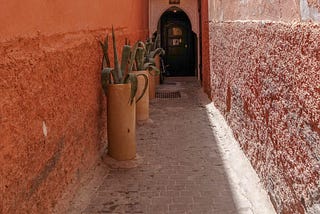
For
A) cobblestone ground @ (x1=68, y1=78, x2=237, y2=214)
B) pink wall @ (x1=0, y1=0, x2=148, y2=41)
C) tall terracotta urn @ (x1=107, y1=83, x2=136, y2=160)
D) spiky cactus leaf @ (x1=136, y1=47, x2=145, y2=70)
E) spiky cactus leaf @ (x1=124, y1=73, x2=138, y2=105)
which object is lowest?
cobblestone ground @ (x1=68, y1=78, x2=237, y2=214)

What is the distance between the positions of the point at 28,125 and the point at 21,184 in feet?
1.03

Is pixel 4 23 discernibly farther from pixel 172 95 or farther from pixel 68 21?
pixel 172 95

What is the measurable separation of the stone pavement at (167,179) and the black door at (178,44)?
6753 mm

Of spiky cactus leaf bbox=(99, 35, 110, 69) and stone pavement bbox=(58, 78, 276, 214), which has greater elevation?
spiky cactus leaf bbox=(99, 35, 110, 69)

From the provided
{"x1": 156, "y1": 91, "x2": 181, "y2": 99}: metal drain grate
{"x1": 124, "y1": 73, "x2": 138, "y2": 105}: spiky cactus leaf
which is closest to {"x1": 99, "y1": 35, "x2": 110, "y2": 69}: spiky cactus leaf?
{"x1": 124, "y1": 73, "x2": 138, "y2": 105}: spiky cactus leaf

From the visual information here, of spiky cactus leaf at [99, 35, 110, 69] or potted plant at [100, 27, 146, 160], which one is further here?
spiky cactus leaf at [99, 35, 110, 69]

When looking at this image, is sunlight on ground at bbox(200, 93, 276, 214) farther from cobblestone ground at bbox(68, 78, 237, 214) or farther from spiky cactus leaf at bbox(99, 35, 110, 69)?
spiky cactus leaf at bbox(99, 35, 110, 69)

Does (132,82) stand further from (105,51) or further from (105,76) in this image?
(105,51)

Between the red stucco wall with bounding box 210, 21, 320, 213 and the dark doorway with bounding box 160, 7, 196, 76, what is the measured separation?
25.4 ft

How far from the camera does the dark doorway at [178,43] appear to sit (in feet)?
38.5

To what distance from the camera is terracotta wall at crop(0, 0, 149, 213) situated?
1.89 metres

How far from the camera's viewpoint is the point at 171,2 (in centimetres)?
1012

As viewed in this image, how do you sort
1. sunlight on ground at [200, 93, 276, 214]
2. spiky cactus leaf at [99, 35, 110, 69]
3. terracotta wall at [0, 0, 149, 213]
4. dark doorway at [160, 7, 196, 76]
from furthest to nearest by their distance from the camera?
dark doorway at [160, 7, 196, 76] → spiky cactus leaf at [99, 35, 110, 69] → sunlight on ground at [200, 93, 276, 214] → terracotta wall at [0, 0, 149, 213]

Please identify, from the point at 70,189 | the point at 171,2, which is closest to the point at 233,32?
the point at 70,189
